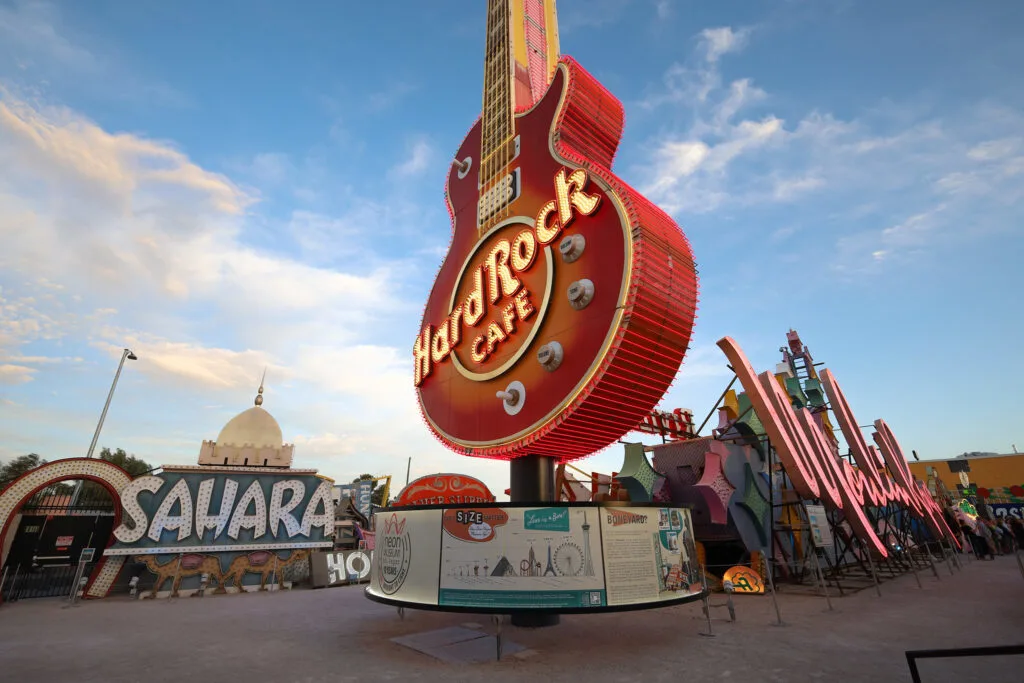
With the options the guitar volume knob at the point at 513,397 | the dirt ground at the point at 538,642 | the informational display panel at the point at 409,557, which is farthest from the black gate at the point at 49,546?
the guitar volume knob at the point at 513,397

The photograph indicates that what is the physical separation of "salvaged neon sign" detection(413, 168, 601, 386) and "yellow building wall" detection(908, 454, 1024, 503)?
182 feet

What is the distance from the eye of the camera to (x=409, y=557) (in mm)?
11047

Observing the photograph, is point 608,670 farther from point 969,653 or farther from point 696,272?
point 696,272

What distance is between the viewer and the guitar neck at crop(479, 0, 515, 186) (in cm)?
1650

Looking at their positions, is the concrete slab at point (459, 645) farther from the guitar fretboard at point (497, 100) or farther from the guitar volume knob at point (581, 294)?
the guitar fretboard at point (497, 100)

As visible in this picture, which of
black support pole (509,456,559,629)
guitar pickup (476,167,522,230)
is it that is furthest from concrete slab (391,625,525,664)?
guitar pickup (476,167,522,230)

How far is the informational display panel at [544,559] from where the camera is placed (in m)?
9.66

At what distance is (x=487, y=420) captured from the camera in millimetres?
13492

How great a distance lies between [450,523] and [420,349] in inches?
321

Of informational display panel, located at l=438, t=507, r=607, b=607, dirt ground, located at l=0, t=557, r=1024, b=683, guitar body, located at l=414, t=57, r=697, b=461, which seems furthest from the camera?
guitar body, located at l=414, t=57, r=697, b=461

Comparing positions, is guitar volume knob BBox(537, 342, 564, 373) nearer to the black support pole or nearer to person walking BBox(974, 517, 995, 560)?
the black support pole

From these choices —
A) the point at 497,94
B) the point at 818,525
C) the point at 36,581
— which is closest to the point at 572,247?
the point at 497,94

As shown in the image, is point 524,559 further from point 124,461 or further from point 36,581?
point 124,461

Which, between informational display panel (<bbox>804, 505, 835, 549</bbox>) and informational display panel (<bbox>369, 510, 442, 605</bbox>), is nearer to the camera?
informational display panel (<bbox>369, 510, 442, 605</bbox>)
